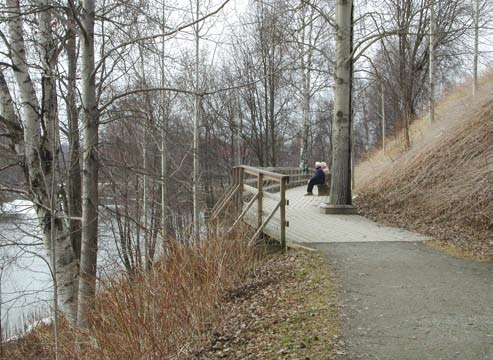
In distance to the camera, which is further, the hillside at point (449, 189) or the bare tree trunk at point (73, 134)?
the hillside at point (449, 189)

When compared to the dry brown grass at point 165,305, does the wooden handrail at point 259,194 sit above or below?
above

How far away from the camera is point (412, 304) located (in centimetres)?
489

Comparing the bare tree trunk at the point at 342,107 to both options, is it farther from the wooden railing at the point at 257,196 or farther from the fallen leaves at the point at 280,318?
the fallen leaves at the point at 280,318

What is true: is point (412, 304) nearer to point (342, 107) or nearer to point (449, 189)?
point (449, 189)

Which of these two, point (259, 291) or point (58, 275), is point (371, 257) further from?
point (58, 275)

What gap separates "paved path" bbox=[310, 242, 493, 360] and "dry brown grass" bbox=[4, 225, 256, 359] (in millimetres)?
1646

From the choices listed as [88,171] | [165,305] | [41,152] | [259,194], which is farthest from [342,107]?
[165,305]

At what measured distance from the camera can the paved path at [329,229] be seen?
8.38 meters

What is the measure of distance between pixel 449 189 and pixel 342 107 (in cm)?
319

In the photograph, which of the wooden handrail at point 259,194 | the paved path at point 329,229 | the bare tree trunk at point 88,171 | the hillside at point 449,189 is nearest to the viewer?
the bare tree trunk at point 88,171

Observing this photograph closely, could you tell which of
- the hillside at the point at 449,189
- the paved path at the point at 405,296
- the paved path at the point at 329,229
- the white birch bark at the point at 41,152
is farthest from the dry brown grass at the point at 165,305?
the hillside at the point at 449,189

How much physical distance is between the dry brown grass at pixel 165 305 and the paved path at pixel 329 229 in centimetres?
149

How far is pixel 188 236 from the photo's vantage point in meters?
7.48

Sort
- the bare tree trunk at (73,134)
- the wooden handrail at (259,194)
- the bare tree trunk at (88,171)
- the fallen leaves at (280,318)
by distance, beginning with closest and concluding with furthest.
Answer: the fallen leaves at (280,318) < the bare tree trunk at (88,171) < the bare tree trunk at (73,134) < the wooden handrail at (259,194)
